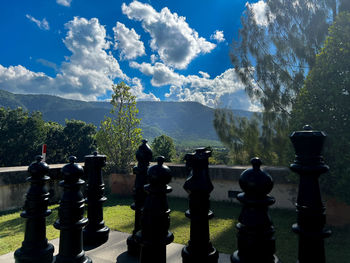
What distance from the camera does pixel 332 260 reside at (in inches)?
143

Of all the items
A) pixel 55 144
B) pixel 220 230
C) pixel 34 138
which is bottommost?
pixel 220 230

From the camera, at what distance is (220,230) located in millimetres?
4859

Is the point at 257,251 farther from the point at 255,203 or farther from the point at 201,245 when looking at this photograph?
the point at 201,245

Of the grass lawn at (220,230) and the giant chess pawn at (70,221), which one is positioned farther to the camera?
the grass lawn at (220,230)

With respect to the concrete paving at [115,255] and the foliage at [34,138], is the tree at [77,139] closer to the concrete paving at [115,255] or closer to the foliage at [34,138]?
the foliage at [34,138]

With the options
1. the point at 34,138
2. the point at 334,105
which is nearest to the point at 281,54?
the point at 334,105

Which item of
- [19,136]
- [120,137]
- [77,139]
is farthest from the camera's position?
[77,139]

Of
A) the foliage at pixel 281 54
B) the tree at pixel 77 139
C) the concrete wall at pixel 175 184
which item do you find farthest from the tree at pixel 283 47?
the tree at pixel 77 139

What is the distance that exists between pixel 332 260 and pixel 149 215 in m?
3.46

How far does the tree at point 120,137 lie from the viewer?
9.02 meters

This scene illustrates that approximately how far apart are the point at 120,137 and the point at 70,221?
23.0 ft

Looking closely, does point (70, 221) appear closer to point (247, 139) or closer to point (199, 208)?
point (199, 208)

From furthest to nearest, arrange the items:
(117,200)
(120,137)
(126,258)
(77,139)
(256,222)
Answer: (77,139) → (120,137) → (117,200) → (126,258) → (256,222)

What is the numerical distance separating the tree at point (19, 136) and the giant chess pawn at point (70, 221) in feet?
102
